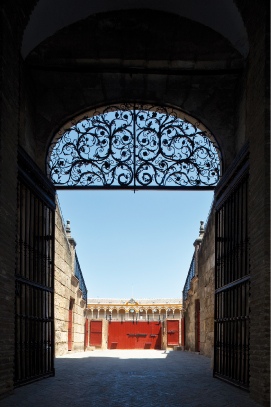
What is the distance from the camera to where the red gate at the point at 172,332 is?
25156 mm

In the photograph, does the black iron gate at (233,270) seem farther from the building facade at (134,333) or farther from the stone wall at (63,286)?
the building facade at (134,333)

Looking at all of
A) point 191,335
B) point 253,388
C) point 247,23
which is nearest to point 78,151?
point 247,23

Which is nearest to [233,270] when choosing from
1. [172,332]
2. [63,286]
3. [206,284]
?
[206,284]

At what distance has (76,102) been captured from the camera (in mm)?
8656

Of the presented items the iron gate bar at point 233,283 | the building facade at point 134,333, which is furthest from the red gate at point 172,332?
the iron gate bar at point 233,283

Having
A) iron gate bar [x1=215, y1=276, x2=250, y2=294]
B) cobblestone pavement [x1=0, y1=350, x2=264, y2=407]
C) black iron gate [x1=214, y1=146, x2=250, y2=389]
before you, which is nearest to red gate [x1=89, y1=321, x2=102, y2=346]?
cobblestone pavement [x1=0, y1=350, x2=264, y2=407]

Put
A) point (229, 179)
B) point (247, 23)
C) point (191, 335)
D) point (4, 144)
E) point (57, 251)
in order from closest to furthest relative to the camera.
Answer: point (4, 144) → point (247, 23) → point (229, 179) → point (57, 251) → point (191, 335)

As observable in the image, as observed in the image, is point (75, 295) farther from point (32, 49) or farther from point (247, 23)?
point (247, 23)

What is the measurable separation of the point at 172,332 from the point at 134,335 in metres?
5.10

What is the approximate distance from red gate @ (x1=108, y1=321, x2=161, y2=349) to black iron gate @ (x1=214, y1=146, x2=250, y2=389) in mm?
22774

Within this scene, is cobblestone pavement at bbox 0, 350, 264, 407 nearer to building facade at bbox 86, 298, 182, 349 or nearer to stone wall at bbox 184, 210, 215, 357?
stone wall at bbox 184, 210, 215, 357

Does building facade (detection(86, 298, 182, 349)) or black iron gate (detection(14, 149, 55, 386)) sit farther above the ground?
black iron gate (detection(14, 149, 55, 386))

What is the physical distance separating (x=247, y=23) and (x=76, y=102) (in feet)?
12.9

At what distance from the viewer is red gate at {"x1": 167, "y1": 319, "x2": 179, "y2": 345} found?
25156 millimetres
